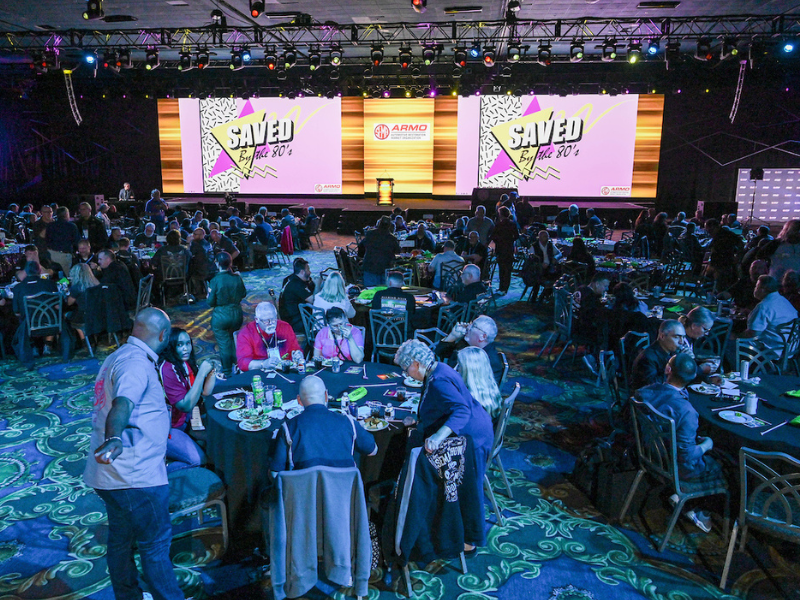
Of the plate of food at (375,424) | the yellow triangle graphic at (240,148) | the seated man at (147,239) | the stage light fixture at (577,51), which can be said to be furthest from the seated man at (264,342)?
the yellow triangle graphic at (240,148)

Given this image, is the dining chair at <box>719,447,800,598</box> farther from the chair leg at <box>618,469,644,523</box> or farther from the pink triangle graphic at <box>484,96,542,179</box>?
the pink triangle graphic at <box>484,96,542,179</box>

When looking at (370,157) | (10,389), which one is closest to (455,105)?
(370,157)

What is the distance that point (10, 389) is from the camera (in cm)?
613

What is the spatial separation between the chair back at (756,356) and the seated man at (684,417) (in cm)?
175

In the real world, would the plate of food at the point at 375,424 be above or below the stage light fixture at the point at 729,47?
below

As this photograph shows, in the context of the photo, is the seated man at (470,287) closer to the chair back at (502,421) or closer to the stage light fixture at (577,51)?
the chair back at (502,421)

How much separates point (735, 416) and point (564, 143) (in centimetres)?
1512

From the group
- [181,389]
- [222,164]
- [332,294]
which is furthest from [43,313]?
[222,164]

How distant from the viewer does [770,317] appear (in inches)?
213

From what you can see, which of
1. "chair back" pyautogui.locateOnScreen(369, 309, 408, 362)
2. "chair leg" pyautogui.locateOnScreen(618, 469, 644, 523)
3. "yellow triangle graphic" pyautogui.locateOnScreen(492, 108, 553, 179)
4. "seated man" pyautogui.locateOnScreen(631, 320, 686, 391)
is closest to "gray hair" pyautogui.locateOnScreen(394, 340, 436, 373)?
"chair leg" pyautogui.locateOnScreen(618, 469, 644, 523)

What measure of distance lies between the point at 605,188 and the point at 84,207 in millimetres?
14122

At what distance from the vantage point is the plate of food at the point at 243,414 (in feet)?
11.7

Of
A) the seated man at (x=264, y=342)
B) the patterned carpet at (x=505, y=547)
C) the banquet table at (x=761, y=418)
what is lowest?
the patterned carpet at (x=505, y=547)

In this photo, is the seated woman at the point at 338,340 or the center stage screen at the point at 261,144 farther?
the center stage screen at the point at 261,144
